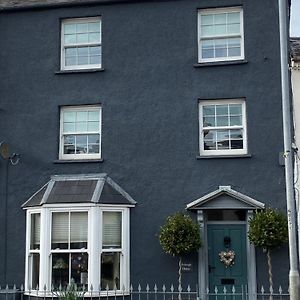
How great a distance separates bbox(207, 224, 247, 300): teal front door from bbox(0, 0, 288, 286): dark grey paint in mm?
505

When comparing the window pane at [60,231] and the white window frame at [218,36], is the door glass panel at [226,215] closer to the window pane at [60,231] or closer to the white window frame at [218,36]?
the window pane at [60,231]

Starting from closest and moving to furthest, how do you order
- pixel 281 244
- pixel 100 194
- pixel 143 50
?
pixel 281 244, pixel 100 194, pixel 143 50

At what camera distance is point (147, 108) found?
1719 centimetres

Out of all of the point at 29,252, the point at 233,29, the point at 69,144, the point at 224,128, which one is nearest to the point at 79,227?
the point at 29,252

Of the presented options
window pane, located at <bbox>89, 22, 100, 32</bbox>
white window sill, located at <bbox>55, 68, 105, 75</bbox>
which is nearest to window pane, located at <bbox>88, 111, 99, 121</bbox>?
white window sill, located at <bbox>55, 68, 105, 75</bbox>

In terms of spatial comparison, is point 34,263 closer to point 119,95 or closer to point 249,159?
point 119,95

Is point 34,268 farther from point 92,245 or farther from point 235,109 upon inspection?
point 235,109

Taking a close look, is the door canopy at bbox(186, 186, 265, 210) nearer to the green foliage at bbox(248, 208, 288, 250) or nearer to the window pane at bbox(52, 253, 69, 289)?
the green foliage at bbox(248, 208, 288, 250)

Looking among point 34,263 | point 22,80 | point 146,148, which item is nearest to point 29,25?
point 22,80

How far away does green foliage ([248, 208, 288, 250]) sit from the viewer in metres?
15.1

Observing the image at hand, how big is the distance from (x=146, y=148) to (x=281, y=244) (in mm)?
4650

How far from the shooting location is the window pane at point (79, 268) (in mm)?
16141

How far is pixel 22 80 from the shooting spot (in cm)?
1806

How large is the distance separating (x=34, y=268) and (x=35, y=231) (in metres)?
1.05
